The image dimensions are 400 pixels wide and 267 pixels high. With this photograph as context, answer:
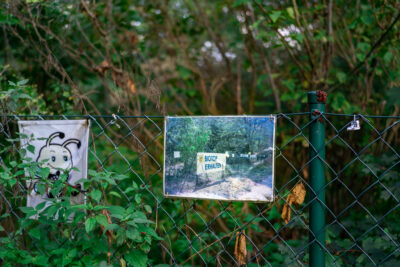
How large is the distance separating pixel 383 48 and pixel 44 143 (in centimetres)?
256

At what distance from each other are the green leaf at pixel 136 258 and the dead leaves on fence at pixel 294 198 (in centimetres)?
61

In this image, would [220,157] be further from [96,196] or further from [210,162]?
[96,196]

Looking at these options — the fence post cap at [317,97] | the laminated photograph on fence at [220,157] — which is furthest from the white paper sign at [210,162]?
the fence post cap at [317,97]

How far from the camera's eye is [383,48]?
9.34 feet

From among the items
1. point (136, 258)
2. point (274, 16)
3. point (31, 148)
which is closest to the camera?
point (136, 258)

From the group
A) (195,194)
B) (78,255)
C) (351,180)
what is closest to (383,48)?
(351,180)

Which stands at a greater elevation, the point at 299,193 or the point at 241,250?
the point at 299,193

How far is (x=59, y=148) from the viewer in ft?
5.62

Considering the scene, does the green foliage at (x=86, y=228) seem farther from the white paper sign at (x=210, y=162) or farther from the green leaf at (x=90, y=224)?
the white paper sign at (x=210, y=162)

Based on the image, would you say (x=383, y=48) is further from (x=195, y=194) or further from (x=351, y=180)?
(x=195, y=194)

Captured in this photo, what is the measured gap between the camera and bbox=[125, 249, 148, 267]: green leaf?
1.50 meters

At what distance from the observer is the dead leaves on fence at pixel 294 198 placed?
57.3 inches

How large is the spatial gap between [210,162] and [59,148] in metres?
0.75

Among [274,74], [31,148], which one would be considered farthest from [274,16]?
[31,148]
